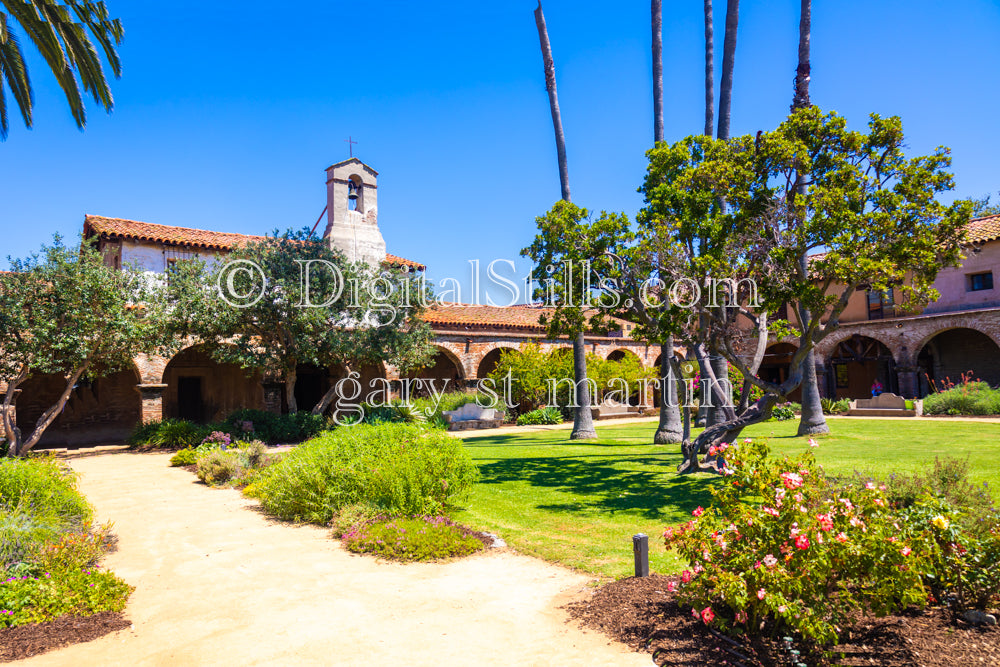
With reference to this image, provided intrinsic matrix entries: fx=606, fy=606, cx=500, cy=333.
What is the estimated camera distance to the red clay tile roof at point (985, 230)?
2370cm

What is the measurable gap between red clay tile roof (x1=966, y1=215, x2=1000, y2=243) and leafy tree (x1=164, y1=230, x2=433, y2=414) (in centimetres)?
2249

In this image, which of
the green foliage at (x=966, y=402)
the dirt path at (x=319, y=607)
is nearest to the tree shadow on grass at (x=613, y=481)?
the dirt path at (x=319, y=607)

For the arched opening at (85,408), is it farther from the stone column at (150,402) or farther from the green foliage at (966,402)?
the green foliage at (966,402)

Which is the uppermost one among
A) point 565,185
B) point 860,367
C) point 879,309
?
point 565,185

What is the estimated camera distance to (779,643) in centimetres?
363

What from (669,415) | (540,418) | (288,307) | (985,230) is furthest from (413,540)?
(985,230)

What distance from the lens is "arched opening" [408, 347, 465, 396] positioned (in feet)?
78.4

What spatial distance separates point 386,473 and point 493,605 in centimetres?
293

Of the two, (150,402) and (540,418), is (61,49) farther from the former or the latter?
(540,418)

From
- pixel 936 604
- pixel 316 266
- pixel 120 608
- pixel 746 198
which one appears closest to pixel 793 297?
pixel 746 198

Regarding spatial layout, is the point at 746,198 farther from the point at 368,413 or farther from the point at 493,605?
the point at 368,413

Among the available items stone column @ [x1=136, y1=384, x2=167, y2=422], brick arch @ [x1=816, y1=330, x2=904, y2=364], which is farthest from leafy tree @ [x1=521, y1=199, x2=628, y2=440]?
brick arch @ [x1=816, y1=330, x2=904, y2=364]

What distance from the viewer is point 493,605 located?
4645 millimetres

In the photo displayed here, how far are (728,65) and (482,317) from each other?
48.6 ft
